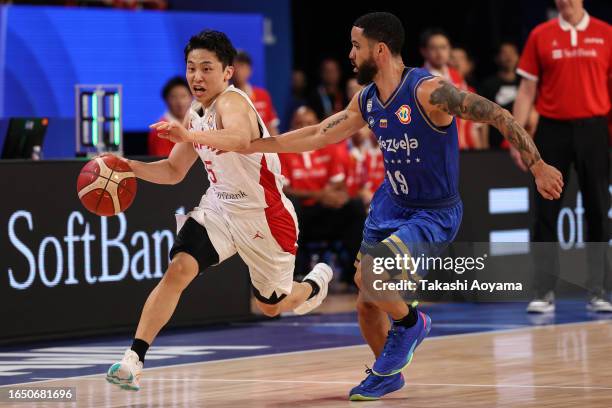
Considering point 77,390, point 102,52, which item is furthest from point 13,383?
point 102,52

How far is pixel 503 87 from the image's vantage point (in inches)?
551

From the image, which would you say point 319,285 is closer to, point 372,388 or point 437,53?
point 372,388

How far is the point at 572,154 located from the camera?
33.4ft

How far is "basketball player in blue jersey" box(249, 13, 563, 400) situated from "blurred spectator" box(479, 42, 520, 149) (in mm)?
7250

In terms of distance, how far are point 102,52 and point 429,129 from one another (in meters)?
9.09

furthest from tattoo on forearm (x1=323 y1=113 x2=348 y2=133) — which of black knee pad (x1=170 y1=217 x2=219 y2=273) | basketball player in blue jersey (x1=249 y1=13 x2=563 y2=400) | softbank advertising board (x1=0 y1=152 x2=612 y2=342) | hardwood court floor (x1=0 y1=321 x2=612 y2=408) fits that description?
softbank advertising board (x1=0 y1=152 x2=612 y2=342)

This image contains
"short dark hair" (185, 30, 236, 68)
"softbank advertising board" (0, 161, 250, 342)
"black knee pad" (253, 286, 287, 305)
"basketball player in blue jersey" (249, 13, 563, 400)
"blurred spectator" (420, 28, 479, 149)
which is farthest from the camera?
"blurred spectator" (420, 28, 479, 149)

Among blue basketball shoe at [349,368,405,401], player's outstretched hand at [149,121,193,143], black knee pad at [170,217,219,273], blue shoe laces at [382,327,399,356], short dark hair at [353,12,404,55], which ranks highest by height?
short dark hair at [353,12,404,55]

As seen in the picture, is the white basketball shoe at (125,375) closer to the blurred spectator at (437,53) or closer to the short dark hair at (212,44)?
the short dark hair at (212,44)

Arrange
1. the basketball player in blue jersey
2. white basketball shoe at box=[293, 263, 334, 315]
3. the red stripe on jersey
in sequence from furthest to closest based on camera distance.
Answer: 1. white basketball shoe at box=[293, 263, 334, 315]
2. the red stripe on jersey
3. the basketball player in blue jersey

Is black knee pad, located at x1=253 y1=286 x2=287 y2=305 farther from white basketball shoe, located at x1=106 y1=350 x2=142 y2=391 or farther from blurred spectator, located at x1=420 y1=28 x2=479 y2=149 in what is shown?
blurred spectator, located at x1=420 y1=28 x2=479 y2=149

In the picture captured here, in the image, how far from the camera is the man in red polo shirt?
10148 millimetres

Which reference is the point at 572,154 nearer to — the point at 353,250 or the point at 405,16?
the point at 353,250

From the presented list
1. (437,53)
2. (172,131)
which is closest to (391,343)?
(172,131)
